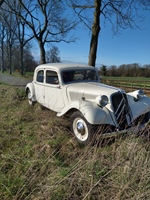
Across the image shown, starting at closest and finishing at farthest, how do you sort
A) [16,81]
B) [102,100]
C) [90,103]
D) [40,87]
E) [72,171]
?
[72,171] → [102,100] → [90,103] → [40,87] → [16,81]

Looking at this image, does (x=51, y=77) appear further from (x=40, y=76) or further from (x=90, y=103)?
(x=90, y=103)

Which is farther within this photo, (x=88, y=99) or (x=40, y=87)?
(x=40, y=87)

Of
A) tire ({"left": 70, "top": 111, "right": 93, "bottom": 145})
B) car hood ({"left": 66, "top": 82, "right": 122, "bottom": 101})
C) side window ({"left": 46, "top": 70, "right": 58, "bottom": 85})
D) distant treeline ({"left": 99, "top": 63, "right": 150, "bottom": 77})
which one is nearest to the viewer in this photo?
tire ({"left": 70, "top": 111, "right": 93, "bottom": 145})

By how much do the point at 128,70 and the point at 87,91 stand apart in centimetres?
4128

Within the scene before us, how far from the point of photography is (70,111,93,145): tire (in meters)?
3.72

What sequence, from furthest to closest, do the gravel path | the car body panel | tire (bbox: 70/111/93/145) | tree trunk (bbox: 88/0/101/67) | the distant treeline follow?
the distant treeline → the gravel path → tree trunk (bbox: 88/0/101/67) → the car body panel → tire (bbox: 70/111/93/145)

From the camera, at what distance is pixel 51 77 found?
5.60m

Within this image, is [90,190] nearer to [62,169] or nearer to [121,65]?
[62,169]

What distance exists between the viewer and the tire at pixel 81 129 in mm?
3720

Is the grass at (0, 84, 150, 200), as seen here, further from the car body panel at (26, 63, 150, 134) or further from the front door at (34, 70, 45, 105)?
the front door at (34, 70, 45, 105)

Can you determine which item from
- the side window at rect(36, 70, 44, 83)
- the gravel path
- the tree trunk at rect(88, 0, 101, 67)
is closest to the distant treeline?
the gravel path

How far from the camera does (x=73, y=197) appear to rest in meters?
2.12

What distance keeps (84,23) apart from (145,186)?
11.6 m

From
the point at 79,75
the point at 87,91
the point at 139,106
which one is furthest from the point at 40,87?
the point at 139,106
